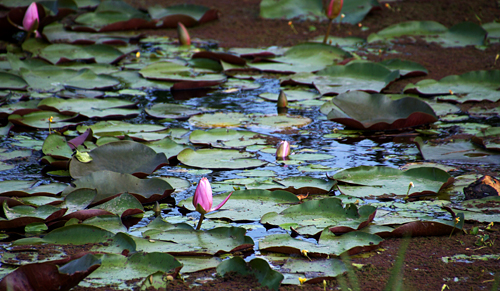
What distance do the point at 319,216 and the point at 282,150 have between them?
631mm

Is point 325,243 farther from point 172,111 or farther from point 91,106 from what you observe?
point 91,106

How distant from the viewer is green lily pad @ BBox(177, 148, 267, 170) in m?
2.52

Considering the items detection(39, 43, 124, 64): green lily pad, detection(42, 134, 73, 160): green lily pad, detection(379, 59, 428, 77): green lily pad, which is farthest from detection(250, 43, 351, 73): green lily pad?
detection(42, 134, 73, 160): green lily pad

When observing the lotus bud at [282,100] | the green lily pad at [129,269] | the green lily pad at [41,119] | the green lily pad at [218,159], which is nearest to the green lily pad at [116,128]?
the green lily pad at [41,119]

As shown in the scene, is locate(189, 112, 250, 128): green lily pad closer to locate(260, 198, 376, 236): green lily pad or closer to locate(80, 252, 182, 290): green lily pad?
locate(260, 198, 376, 236): green lily pad

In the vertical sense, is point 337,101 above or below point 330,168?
above

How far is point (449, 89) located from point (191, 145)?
2.15m

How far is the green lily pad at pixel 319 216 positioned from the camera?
1934 millimetres

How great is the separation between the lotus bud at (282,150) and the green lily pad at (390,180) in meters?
0.34

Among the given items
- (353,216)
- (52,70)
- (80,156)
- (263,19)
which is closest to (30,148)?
(80,156)

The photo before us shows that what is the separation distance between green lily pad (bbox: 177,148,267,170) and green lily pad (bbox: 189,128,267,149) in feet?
0.36

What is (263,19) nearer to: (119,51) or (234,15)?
(234,15)

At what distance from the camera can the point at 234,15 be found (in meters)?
6.27

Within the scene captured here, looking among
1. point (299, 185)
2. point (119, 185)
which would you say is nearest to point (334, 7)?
point (299, 185)
